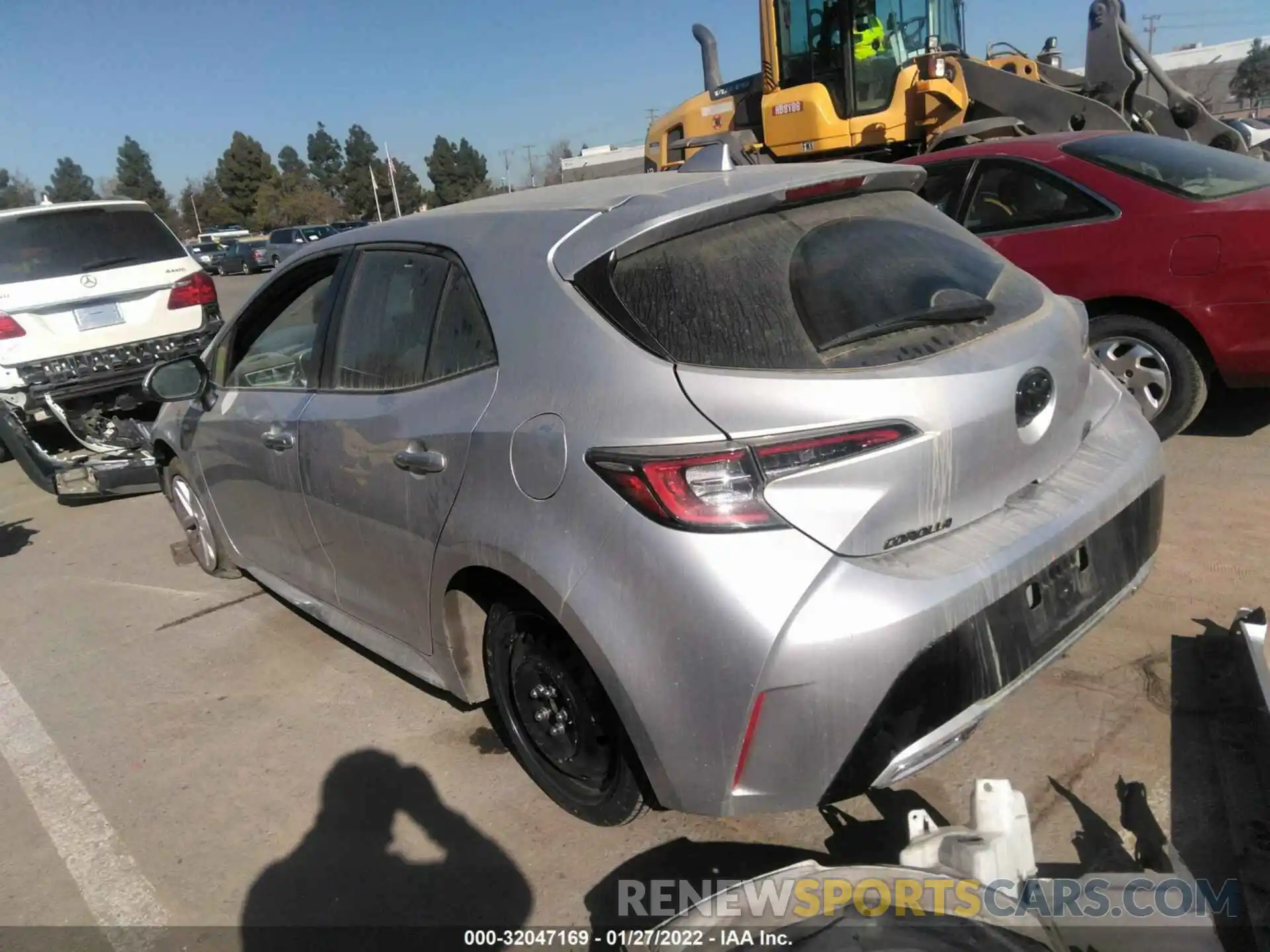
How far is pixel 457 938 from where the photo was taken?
2.39 m

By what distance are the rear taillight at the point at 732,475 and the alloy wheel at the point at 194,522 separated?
3265 millimetres

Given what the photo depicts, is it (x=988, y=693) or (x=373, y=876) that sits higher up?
(x=988, y=693)

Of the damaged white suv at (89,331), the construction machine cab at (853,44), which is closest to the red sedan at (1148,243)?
the construction machine cab at (853,44)

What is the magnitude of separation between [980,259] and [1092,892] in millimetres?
1726

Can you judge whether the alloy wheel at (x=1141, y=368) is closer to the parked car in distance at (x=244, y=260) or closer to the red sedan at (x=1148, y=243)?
the red sedan at (x=1148, y=243)

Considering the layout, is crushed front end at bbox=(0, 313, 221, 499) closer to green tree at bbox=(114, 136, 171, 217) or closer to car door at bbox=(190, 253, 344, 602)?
car door at bbox=(190, 253, 344, 602)

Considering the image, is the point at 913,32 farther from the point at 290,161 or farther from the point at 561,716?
the point at 290,161

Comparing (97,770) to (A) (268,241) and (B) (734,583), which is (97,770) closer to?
(B) (734,583)

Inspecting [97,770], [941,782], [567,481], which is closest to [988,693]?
[941,782]

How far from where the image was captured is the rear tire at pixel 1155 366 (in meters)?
4.79

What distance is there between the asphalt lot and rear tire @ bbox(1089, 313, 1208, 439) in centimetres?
52

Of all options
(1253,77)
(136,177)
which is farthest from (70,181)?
(1253,77)

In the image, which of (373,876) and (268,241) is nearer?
(373,876)

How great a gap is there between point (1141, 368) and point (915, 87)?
550 cm
